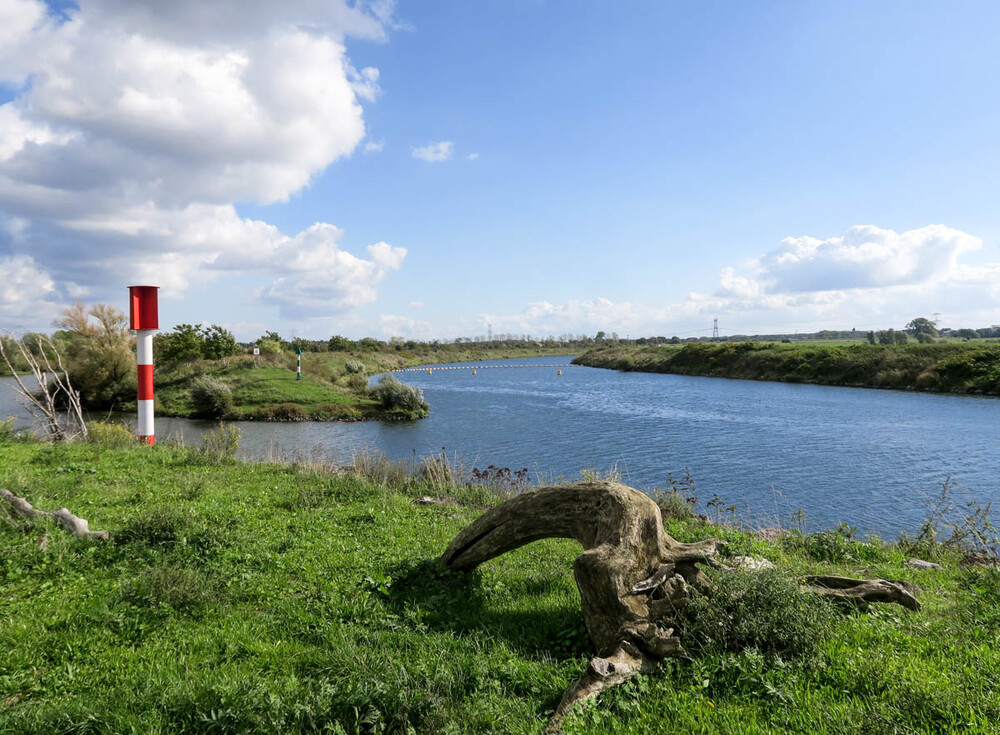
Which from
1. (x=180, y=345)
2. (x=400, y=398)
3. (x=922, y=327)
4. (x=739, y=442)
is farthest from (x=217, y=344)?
(x=922, y=327)

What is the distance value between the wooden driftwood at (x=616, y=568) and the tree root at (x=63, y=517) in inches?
179

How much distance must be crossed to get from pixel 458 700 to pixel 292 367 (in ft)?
155

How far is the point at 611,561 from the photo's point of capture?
Answer: 189 inches

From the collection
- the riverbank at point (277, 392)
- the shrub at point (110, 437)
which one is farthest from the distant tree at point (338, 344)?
the shrub at point (110, 437)

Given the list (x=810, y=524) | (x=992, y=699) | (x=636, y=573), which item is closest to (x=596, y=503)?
(x=636, y=573)

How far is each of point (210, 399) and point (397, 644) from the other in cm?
3419

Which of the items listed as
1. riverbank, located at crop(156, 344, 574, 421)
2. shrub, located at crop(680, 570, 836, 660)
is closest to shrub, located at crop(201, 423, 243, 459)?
shrub, located at crop(680, 570, 836, 660)

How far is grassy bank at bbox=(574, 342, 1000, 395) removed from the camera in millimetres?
43281

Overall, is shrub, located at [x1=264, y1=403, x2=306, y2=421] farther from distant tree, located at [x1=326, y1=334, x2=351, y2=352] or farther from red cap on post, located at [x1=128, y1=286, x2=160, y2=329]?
distant tree, located at [x1=326, y1=334, x2=351, y2=352]

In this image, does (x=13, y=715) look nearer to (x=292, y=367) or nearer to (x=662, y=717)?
(x=662, y=717)

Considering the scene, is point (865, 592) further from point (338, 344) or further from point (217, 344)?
point (338, 344)

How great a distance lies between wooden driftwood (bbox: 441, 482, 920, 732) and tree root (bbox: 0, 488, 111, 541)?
4551mm

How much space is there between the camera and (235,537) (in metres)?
7.05

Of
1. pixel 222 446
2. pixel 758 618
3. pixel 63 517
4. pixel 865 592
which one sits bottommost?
pixel 222 446
